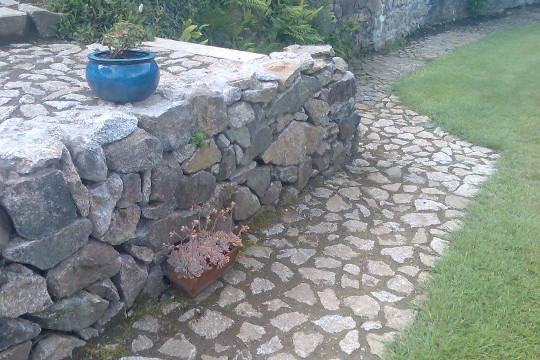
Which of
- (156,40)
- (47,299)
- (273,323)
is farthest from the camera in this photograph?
(156,40)

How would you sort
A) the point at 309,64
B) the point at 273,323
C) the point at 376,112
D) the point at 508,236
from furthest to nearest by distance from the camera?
1. the point at 376,112
2. the point at 309,64
3. the point at 508,236
4. the point at 273,323

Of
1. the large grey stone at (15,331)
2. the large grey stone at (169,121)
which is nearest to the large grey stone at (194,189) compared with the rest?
the large grey stone at (169,121)

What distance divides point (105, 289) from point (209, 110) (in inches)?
57.9

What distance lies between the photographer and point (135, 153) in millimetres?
3320

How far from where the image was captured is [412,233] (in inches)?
182

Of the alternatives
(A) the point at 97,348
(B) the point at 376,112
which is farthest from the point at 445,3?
(A) the point at 97,348

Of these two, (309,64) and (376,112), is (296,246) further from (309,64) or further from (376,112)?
(376,112)

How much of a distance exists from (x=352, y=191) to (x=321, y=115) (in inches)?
32.6

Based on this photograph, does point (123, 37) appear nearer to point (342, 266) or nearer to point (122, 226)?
point (122, 226)

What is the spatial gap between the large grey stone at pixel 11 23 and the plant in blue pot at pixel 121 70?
7.61ft

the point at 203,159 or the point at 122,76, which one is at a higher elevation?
the point at 122,76

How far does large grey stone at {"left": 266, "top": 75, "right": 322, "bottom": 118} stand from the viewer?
15.4 ft

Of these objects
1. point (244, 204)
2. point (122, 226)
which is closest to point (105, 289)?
point (122, 226)

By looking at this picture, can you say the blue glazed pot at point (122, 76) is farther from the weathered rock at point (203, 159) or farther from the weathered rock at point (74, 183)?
the weathered rock at point (74, 183)
